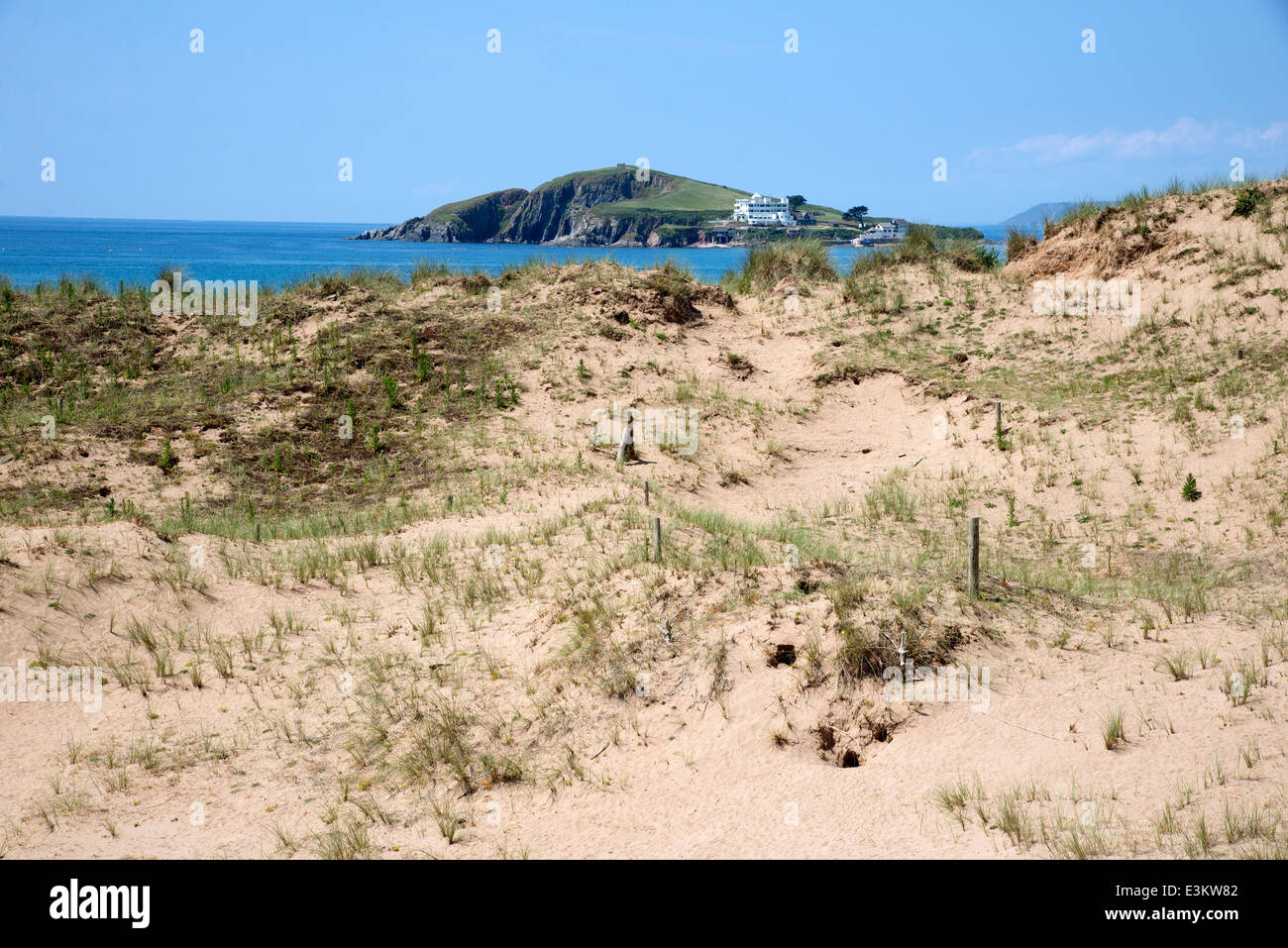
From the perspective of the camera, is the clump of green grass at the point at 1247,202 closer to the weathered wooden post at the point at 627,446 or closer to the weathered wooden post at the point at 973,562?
the weathered wooden post at the point at 627,446

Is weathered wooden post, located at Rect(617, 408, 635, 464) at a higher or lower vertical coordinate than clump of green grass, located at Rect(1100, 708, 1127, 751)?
higher

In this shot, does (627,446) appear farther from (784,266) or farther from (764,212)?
(764,212)

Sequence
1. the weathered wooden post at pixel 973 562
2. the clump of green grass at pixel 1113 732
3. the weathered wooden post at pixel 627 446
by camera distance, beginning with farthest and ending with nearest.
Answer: the weathered wooden post at pixel 627 446, the weathered wooden post at pixel 973 562, the clump of green grass at pixel 1113 732

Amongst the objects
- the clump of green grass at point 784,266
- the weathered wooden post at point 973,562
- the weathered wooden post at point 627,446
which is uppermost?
the clump of green grass at point 784,266

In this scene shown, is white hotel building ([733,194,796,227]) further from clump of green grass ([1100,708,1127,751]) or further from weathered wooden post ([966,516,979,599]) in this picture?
clump of green grass ([1100,708,1127,751])

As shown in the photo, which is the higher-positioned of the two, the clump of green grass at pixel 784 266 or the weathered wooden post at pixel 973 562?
the clump of green grass at pixel 784 266

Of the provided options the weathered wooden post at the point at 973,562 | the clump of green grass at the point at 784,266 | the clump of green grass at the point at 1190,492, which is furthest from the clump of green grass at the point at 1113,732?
the clump of green grass at the point at 784,266

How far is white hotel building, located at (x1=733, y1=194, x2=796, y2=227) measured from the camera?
12431 centimetres

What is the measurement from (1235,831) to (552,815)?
16.2 feet

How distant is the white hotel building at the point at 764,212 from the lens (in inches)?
4894

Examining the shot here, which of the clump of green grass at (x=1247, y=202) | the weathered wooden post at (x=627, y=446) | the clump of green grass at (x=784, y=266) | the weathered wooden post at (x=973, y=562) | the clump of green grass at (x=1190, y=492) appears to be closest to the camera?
the weathered wooden post at (x=973, y=562)

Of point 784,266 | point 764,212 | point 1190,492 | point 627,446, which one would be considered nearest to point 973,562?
point 1190,492

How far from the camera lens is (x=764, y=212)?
5138 inches

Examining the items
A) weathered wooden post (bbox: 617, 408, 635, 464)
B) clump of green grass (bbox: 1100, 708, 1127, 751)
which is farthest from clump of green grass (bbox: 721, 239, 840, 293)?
clump of green grass (bbox: 1100, 708, 1127, 751)
